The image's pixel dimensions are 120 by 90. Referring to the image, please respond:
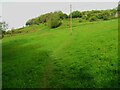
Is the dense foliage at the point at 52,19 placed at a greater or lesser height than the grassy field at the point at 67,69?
greater

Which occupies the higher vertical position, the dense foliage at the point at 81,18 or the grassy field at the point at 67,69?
the dense foliage at the point at 81,18

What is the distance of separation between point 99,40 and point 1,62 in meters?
21.3

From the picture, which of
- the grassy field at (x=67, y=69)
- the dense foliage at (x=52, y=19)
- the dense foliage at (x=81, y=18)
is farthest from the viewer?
the dense foliage at (x=81, y=18)

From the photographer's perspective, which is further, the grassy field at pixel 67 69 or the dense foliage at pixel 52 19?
the dense foliage at pixel 52 19

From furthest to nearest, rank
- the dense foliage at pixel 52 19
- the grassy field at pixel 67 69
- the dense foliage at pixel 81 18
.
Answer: the dense foliage at pixel 81 18 < the dense foliage at pixel 52 19 < the grassy field at pixel 67 69

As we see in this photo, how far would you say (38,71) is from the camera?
34.4 metres

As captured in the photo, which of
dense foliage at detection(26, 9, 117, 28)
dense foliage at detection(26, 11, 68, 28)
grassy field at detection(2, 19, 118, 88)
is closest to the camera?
grassy field at detection(2, 19, 118, 88)

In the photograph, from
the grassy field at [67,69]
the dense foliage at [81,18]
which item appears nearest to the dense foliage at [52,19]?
the dense foliage at [81,18]

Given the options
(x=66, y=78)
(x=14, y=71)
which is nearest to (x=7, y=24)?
(x=14, y=71)

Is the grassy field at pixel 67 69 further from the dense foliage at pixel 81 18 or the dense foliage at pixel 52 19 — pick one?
the dense foliage at pixel 81 18

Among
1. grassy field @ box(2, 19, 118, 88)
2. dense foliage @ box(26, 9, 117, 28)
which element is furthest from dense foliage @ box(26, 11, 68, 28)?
grassy field @ box(2, 19, 118, 88)

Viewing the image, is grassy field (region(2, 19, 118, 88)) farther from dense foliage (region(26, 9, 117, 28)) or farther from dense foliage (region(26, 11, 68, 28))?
dense foliage (region(26, 9, 117, 28))

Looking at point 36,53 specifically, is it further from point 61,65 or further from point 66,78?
point 66,78

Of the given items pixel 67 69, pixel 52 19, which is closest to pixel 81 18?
pixel 52 19
